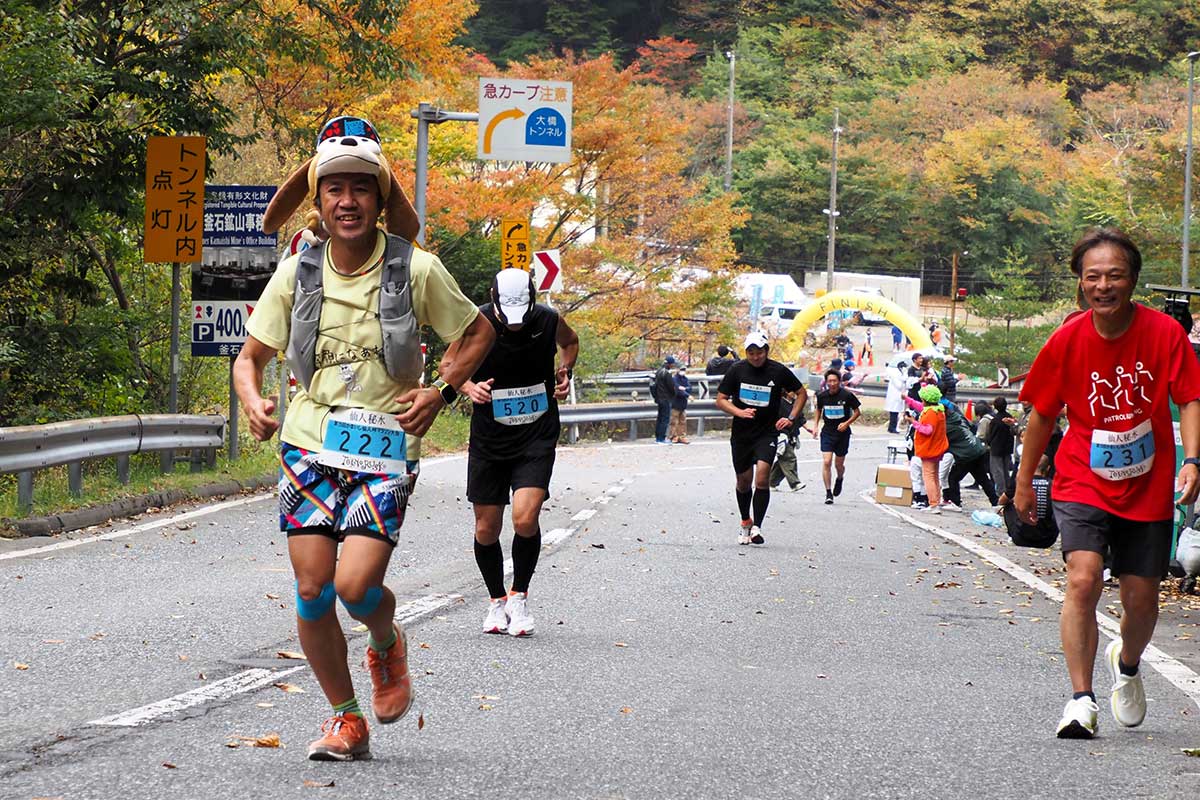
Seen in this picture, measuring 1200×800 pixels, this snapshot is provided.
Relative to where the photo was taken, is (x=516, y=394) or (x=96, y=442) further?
(x=96, y=442)

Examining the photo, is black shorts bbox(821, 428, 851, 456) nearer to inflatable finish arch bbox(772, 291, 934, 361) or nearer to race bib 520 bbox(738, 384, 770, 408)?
race bib 520 bbox(738, 384, 770, 408)

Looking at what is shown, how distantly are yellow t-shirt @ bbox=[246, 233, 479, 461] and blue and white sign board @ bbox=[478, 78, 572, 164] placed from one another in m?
22.1

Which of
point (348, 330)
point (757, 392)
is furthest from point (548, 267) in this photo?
point (348, 330)

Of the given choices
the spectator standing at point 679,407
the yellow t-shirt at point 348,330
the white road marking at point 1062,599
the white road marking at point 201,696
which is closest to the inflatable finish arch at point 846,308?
the spectator standing at point 679,407

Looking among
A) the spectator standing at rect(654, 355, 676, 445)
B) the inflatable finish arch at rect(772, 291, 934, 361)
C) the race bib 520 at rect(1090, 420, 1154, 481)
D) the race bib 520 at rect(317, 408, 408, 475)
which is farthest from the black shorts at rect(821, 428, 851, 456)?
the inflatable finish arch at rect(772, 291, 934, 361)

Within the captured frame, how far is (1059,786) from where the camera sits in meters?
5.30

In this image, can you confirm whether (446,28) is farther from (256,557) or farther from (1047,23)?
(1047,23)

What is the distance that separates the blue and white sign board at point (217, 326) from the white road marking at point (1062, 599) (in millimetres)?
8047

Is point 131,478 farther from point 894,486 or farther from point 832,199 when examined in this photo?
point 832,199

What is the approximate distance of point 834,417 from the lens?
21.8m

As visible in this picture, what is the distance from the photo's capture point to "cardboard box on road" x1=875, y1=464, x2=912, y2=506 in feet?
73.3

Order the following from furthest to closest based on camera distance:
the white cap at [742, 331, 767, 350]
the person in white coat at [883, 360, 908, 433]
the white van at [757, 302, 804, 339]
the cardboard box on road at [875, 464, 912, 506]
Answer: the white van at [757, 302, 804, 339] < the person in white coat at [883, 360, 908, 433] < the cardboard box on road at [875, 464, 912, 506] < the white cap at [742, 331, 767, 350]

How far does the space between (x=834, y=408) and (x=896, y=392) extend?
19.7m

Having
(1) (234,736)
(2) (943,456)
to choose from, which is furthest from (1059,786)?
(2) (943,456)
